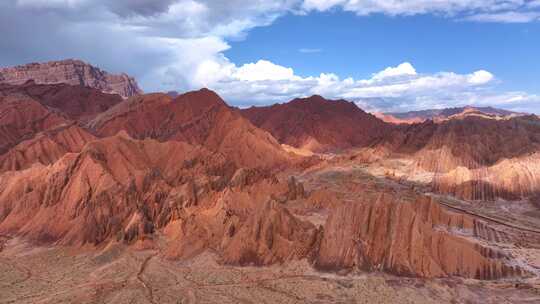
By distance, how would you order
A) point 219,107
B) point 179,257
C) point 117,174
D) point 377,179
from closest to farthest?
point 179,257 < point 117,174 < point 377,179 < point 219,107

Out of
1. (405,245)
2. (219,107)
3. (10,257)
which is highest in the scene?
(219,107)

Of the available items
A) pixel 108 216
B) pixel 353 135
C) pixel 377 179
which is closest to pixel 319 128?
pixel 353 135

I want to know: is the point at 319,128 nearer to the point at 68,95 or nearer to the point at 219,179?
the point at 68,95

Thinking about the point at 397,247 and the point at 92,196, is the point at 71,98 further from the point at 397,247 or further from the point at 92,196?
the point at 397,247

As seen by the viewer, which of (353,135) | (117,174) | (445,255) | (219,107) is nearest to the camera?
(445,255)

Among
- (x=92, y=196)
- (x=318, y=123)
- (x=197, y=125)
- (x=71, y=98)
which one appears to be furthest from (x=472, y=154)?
(x=71, y=98)

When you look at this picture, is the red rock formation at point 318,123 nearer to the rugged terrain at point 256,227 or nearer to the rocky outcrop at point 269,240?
the rugged terrain at point 256,227

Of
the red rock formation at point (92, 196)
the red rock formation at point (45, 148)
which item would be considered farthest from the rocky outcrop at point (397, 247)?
the red rock formation at point (45, 148)
